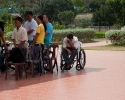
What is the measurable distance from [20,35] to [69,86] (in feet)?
6.53

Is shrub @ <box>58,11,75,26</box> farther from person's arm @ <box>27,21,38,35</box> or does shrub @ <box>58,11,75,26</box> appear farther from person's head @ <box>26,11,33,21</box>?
person's head @ <box>26,11,33,21</box>

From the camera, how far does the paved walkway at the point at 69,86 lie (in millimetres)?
6812

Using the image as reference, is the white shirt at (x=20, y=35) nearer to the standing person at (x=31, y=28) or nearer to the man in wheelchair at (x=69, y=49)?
the standing person at (x=31, y=28)

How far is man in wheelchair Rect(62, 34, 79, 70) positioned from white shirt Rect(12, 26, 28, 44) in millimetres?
1477

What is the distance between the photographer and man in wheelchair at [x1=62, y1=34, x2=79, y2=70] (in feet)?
32.5

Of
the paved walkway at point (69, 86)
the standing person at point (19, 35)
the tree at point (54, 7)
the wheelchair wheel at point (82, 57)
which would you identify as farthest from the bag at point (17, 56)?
the tree at point (54, 7)

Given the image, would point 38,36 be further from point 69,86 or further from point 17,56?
point 69,86

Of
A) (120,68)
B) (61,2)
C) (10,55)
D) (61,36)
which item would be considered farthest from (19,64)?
(61,2)

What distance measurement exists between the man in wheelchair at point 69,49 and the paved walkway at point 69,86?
36 centimetres

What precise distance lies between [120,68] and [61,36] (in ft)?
43.9

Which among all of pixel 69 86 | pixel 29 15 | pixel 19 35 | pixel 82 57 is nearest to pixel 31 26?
pixel 29 15

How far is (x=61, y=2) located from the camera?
41.4m

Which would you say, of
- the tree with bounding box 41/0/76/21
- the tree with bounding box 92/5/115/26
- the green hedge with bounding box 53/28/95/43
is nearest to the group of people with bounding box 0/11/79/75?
the green hedge with bounding box 53/28/95/43

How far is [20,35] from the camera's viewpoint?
350 inches
